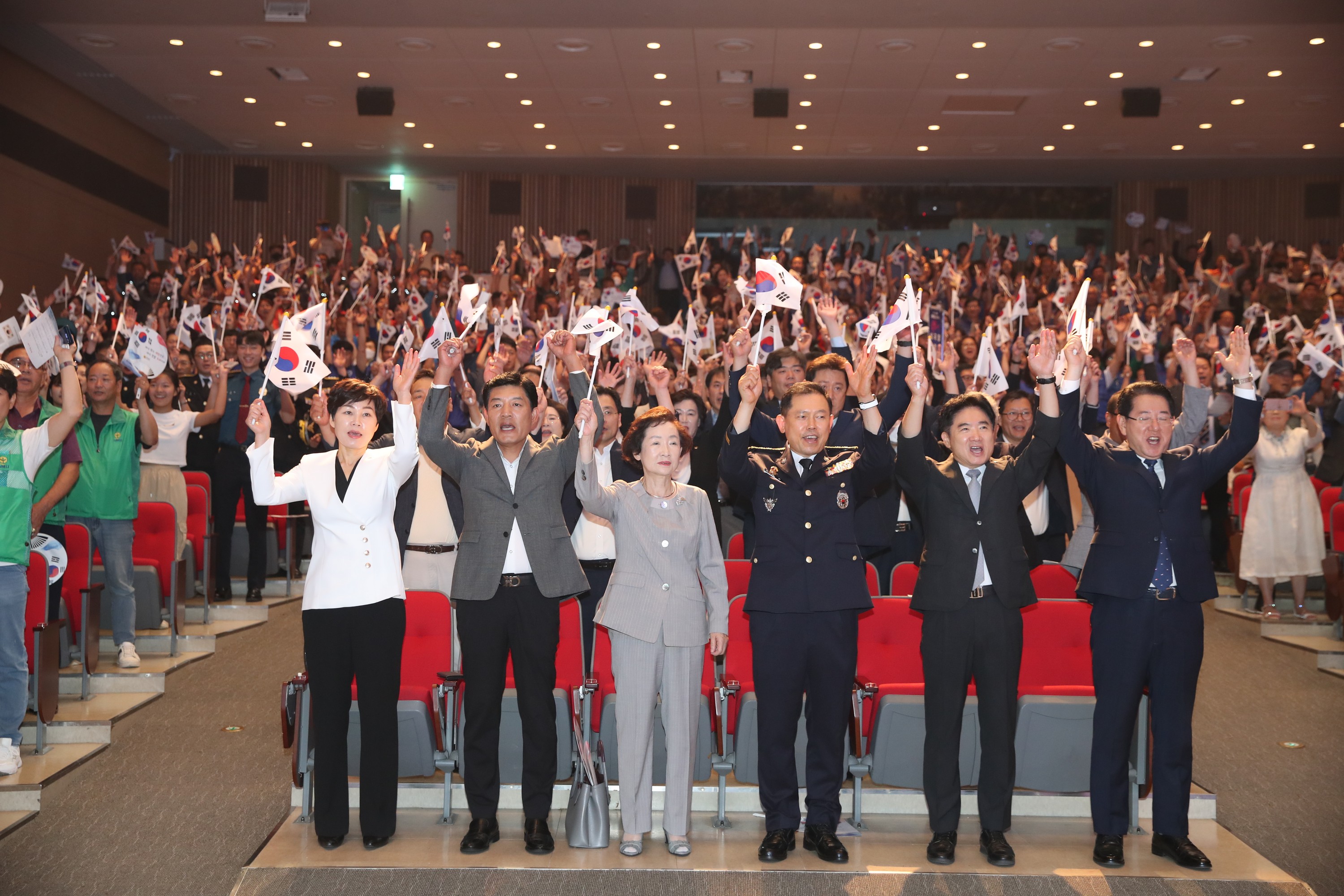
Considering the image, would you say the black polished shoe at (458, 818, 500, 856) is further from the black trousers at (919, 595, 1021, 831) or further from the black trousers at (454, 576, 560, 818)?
the black trousers at (919, 595, 1021, 831)

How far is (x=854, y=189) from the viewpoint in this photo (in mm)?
18188

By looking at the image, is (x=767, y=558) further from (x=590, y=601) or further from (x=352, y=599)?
(x=352, y=599)

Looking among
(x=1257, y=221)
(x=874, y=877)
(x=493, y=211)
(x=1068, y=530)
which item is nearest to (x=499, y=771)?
(x=874, y=877)

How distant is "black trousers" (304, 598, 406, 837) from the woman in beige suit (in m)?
0.75

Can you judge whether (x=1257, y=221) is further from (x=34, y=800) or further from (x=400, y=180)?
(x=34, y=800)

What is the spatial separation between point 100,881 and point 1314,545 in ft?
22.7

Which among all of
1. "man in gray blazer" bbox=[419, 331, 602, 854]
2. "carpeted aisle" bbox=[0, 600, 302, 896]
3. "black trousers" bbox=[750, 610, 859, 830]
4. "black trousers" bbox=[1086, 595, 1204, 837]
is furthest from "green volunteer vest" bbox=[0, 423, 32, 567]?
"black trousers" bbox=[1086, 595, 1204, 837]

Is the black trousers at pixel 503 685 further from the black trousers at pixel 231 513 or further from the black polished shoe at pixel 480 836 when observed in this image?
the black trousers at pixel 231 513

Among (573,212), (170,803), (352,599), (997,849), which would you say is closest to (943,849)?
(997,849)

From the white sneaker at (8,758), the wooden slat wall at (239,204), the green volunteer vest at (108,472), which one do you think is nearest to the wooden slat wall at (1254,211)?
the wooden slat wall at (239,204)

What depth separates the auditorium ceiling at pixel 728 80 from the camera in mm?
10719

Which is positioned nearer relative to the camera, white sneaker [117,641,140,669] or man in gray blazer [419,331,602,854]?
man in gray blazer [419,331,602,854]

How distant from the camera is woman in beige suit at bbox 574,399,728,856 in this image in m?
3.87

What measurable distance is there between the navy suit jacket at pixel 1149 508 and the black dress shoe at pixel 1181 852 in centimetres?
82
